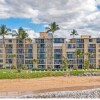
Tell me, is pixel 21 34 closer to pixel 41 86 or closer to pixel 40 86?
pixel 41 86

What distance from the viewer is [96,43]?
131750mm

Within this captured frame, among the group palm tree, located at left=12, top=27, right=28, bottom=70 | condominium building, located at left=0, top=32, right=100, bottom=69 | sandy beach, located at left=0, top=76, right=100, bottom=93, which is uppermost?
palm tree, located at left=12, top=27, right=28, bottom=70

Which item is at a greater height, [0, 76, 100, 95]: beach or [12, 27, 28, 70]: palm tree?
[12, 27, 28, 70]: palm tree

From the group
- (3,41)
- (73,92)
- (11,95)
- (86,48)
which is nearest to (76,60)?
(86,48)

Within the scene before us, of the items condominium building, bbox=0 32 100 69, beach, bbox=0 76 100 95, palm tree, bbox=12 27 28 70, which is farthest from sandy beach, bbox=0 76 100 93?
condominium building, bbox=0 32 100 69

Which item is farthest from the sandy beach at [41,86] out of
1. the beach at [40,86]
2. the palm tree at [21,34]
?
the palm tree at [21,34]

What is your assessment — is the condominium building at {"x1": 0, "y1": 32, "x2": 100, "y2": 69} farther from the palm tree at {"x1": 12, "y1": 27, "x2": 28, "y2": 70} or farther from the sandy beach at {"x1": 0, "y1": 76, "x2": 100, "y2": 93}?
the sandy beach at {"x1": 0, "y1": 76, "x2": 100, "y2": 93}

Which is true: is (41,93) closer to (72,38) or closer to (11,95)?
(11,95)

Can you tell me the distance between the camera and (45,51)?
132 meters

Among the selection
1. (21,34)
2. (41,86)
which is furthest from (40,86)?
(21,34)

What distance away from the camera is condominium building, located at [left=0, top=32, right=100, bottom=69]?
130 metres

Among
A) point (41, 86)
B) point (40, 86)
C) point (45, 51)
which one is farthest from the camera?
point (45, 51)

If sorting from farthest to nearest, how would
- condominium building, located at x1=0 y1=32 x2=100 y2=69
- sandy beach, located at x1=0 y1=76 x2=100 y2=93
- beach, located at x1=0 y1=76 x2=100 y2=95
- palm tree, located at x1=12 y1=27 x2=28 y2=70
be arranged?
condominium building, located at x1=0 y1=32 x2=100 y2=69 < palm tree, located at x1=12 y1=27 x2=28 y2=70 < sandy beach, located at x1=0 y1=76 x2=100 y2=93 < beach, located at x1=0 y1=76 x2=100 y2=95

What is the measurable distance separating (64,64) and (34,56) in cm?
1797
